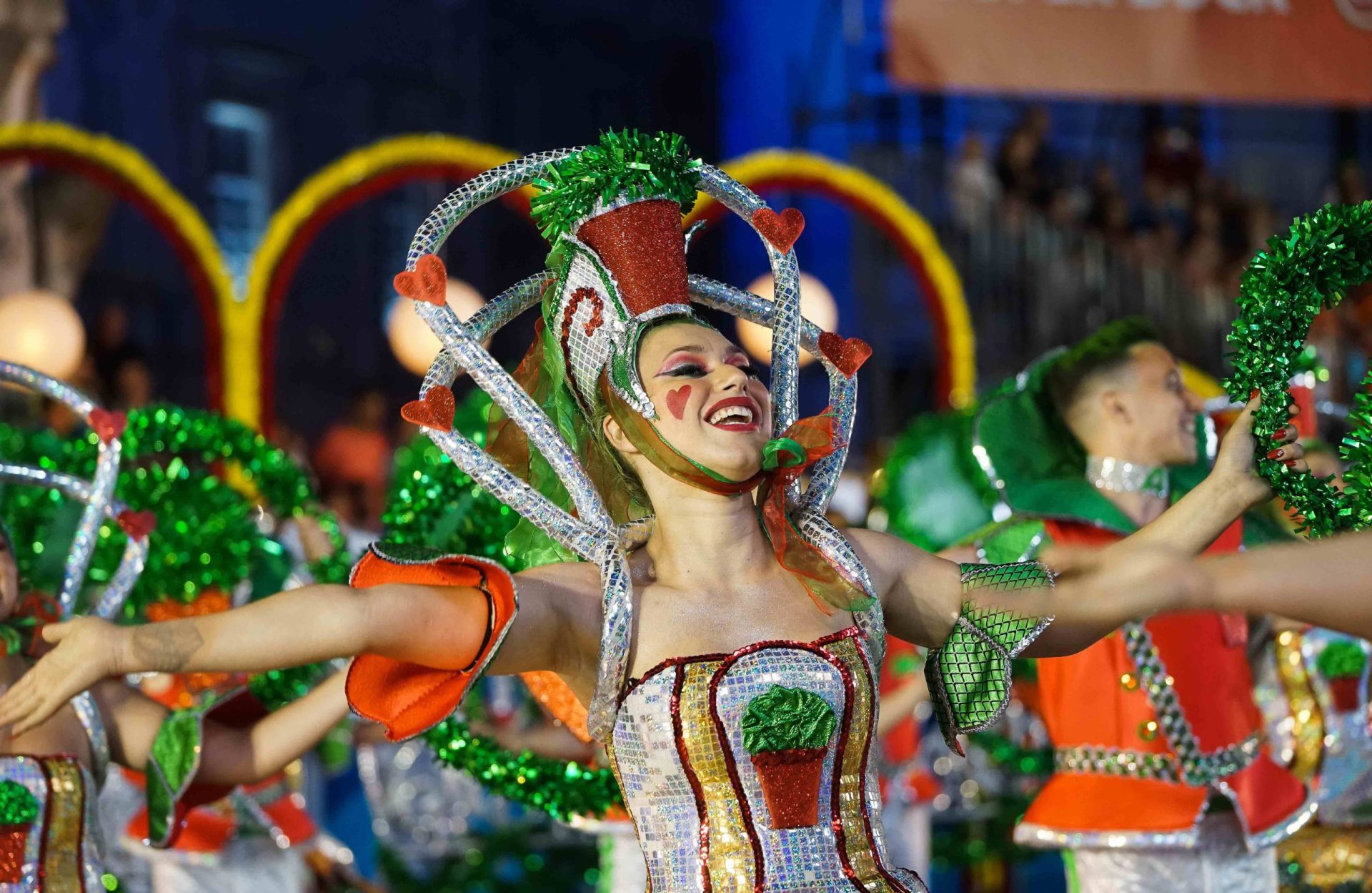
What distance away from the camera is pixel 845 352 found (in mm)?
2990

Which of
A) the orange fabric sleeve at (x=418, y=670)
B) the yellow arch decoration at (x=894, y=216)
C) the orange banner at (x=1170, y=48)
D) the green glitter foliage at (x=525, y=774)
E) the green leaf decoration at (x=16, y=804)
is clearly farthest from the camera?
the orange banner at (x=1170, y=48)

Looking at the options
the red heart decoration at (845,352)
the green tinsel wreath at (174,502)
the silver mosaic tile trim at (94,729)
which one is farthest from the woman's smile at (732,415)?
the green tinsel wreath at (174,502)

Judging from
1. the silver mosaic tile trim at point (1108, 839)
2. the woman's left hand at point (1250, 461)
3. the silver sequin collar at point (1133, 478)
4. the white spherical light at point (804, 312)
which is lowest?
the silver mosaic tile trim at point (1108, 839)

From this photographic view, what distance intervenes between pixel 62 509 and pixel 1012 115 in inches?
370

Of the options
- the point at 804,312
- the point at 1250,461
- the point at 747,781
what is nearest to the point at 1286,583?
the point at 1250,461

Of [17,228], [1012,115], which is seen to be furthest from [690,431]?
[1012,115]

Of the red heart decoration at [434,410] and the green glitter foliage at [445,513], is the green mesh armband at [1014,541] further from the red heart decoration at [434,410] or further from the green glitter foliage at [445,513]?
the red heart decoration at [434,410]

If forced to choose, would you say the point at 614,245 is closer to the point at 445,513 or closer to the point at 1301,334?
the point at 1301,334

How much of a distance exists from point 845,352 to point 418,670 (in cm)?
88

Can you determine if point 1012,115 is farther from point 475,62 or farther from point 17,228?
point 17,228

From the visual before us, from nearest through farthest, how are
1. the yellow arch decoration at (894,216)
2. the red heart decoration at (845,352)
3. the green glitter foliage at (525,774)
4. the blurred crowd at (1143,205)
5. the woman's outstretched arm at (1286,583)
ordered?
the woman's outstretched arm at (1286,583) < the red heart decoration at (845,352) < the green glitter foliage at (525,774) < the yellow arch decoration at (894,216) < the blurred crowd at (1143,205)

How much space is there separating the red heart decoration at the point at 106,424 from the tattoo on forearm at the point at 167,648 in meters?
1.30

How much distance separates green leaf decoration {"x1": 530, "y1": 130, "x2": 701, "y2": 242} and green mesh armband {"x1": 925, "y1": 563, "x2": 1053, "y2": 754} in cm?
78

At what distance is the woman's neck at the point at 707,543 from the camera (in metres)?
2.81
